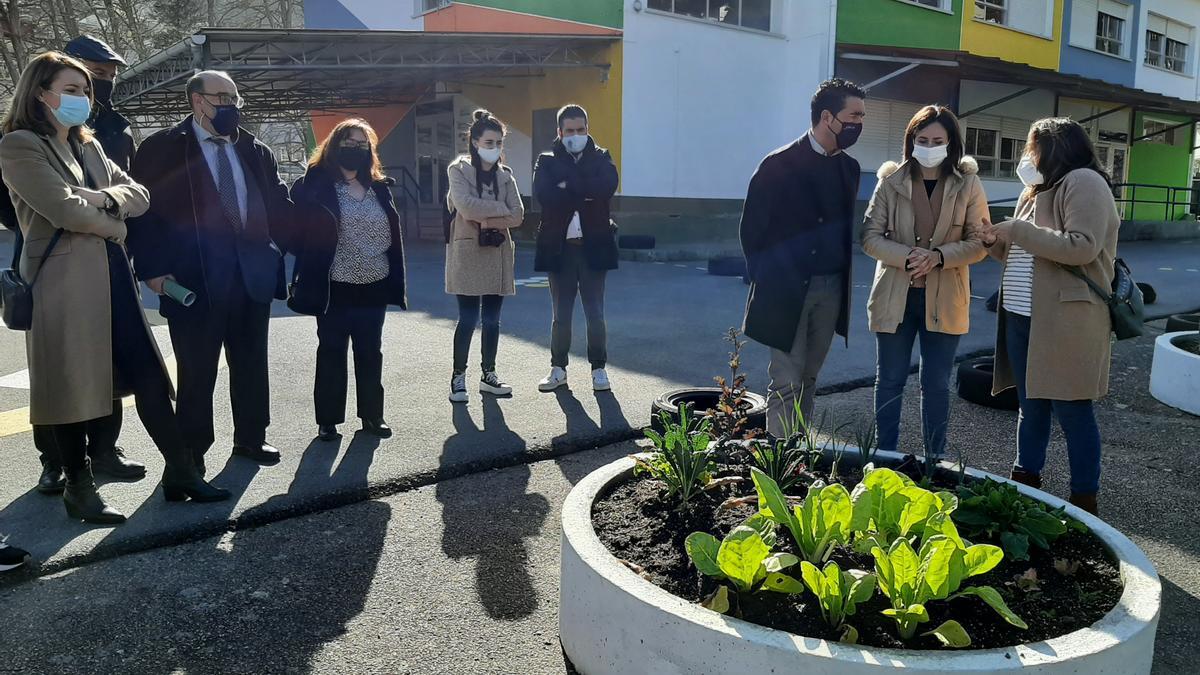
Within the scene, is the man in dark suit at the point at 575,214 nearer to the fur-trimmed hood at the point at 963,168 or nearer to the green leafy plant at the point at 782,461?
the fur-trimmed hood at the point at 963,168

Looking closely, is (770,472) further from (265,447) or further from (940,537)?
(265,447)

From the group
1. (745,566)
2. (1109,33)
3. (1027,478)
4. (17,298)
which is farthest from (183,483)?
(1109,33)

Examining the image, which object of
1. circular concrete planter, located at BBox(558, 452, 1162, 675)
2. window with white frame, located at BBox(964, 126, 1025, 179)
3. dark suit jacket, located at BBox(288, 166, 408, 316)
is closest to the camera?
circular concrete planter, located at BBox(558, 452, 1162, 675)

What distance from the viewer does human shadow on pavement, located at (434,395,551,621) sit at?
3361 mm

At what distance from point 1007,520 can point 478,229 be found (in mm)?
4019

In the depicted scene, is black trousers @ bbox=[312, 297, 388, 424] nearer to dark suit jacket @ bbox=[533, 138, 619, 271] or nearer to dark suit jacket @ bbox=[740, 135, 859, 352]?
dark suit jacket @ bbox=[533, 138, 619, 271]

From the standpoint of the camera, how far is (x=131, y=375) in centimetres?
403

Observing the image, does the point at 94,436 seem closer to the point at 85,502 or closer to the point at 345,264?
the point at 85,502

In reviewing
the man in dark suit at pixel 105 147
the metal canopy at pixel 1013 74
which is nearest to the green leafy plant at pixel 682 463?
the man in dark suit at pixel 105 147

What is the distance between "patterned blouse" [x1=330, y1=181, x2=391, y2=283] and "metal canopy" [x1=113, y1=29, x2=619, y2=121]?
39.3 feet

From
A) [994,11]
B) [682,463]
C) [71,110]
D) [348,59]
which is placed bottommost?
[682,463]

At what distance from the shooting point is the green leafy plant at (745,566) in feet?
8.28

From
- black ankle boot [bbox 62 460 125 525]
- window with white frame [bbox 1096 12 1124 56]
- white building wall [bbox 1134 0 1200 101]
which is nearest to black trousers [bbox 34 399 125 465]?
black ankle boot [bbox 62 460 125 525]

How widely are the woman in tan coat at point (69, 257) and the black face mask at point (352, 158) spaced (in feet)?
4.22
